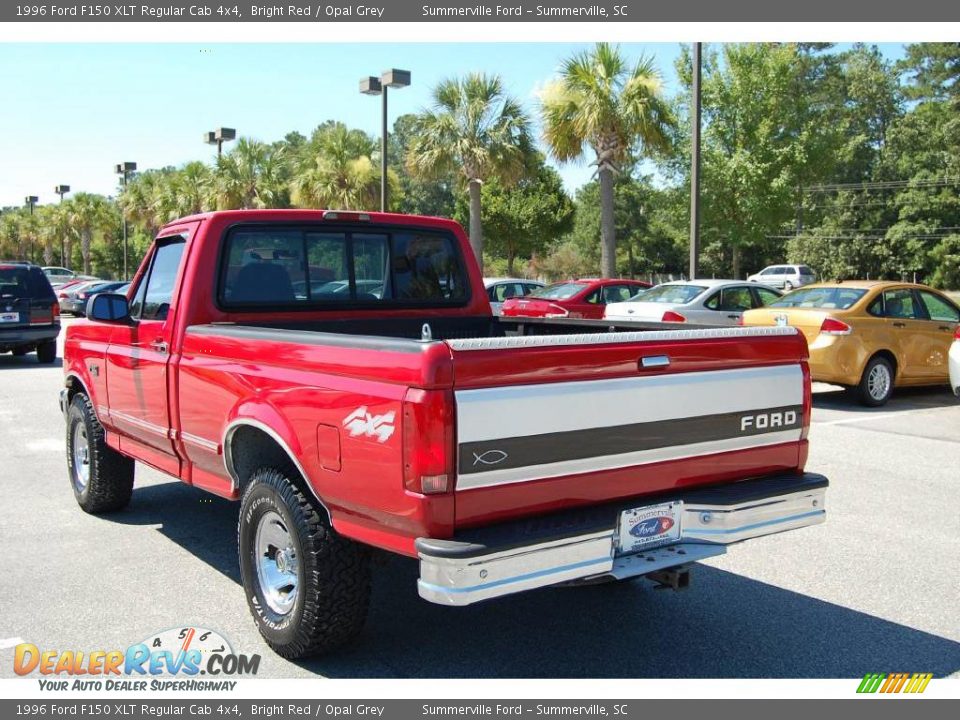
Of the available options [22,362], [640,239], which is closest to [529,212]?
[640,239]

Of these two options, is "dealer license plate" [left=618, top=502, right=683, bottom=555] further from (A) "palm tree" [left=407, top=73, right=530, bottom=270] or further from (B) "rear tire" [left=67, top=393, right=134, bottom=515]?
(A) "palm tree" [left=407, top=73, right=530, bottom=270]

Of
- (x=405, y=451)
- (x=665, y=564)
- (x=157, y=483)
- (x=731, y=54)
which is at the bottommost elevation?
(x=157, y=483)

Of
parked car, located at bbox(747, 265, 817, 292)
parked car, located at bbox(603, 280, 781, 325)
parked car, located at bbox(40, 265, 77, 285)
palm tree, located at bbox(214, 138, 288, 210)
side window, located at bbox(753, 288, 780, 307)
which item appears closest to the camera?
parked car, located at bbox(603, 280, 781, 325)

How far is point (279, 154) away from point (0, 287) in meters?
26.2

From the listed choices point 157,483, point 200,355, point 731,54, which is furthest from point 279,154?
point 200,355

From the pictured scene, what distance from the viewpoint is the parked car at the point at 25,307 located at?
1644cm

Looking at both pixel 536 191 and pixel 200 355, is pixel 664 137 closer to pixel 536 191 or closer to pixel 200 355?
pixel 200 355

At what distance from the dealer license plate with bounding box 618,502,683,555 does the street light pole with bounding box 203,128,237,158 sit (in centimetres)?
3755

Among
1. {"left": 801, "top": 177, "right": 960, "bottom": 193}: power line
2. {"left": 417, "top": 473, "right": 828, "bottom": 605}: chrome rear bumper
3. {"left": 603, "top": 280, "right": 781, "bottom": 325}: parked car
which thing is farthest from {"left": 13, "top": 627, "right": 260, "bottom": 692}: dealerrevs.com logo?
{"left": 801, "top": 177, "right": 960, "bottom": 193}: power line

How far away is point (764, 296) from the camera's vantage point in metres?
15.0

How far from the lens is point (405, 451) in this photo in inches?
125

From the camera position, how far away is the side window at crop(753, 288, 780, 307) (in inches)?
579

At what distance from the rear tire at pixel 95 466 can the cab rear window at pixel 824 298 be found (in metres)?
8.90

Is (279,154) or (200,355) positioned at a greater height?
(279,154)
